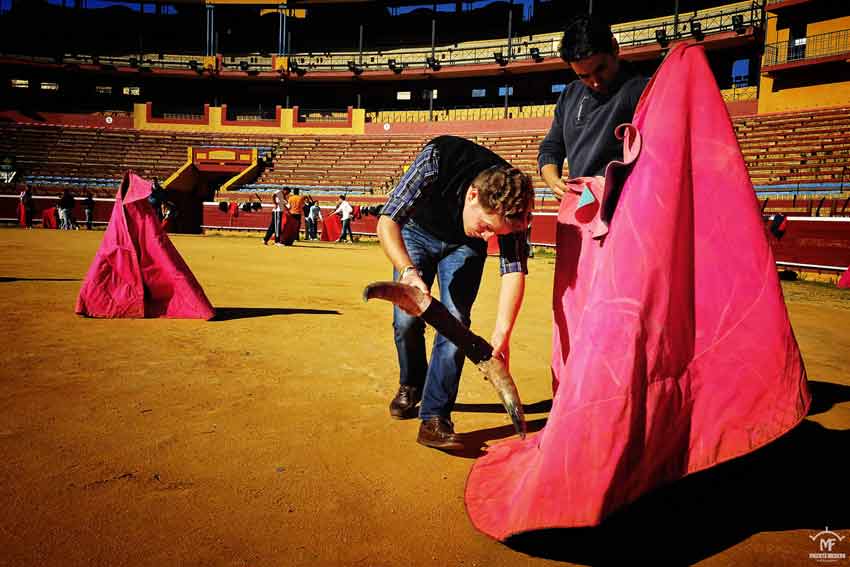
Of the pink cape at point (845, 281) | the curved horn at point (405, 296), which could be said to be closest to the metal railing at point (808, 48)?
the pink cape at point (845, 281)

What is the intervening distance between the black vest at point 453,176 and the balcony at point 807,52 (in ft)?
70.2

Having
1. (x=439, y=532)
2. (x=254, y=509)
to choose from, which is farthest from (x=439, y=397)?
(x=254, y=509)

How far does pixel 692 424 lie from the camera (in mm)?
1357

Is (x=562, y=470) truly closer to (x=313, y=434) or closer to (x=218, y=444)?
(x=313, y=434)

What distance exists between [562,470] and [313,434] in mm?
1210

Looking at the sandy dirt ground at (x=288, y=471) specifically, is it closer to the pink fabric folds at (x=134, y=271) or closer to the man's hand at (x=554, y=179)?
the pink fabric folds at (x=134, y=271)

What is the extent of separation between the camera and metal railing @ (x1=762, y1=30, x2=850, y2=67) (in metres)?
18.4

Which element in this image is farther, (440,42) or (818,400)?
(440,42)

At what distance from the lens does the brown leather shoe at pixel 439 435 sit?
2.14 metres

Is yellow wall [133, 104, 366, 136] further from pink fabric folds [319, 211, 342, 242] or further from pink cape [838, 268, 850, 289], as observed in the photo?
pink cape [838, 268, 850, 289]

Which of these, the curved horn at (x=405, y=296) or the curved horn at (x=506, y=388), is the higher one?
the curved horn at (x=405, y=296)

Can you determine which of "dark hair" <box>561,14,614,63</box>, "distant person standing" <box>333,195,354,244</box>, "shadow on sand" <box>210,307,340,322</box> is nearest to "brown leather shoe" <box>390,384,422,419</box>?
"dark hair" <box>561,14,614,63</box>

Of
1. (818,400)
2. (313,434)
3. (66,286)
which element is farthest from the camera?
(66,286)

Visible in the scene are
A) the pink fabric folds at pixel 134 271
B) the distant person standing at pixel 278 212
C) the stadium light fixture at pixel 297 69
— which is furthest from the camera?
the stadium light fixture at pixel 297 69
